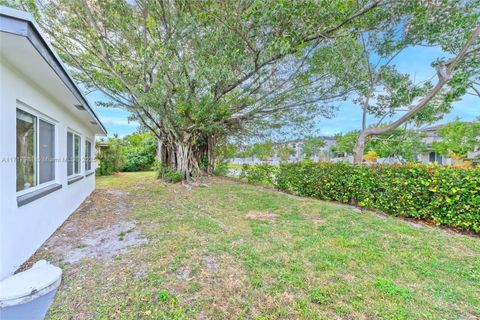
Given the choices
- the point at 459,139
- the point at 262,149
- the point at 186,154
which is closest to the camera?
the point at 186,154

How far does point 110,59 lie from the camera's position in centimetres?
745

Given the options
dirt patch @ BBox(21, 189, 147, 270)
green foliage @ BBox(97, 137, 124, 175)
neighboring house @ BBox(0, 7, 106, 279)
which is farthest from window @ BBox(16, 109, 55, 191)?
green foliage @ BBox(97, 137, 124, 175)

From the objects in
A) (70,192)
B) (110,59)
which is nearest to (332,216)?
(70,192)

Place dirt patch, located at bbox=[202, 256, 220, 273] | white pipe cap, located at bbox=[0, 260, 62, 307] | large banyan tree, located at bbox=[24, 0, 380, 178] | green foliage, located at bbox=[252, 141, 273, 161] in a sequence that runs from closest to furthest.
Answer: white pipe cap, located at bbox=[0, 260, 62, 307]
dirt patch, located at bbox=[202, 256, 220, 273]
large banyan tree, located at bbox=[24, 0, 380, 178]
green foliage, located at bbox=[252, 141, 273, 161]

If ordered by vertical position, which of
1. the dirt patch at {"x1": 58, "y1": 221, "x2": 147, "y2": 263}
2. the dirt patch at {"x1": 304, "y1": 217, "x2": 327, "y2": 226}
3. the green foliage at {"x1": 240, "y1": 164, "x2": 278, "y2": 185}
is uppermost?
the green foliage at {"x1": 240, "y1": 164, "x2": 278, "y2": 185}

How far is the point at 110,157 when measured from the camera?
14.1 m

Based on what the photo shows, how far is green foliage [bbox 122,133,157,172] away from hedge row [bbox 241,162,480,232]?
43.9ft

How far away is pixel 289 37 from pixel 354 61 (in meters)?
3.14

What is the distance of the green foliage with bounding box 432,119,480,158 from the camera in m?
13.8

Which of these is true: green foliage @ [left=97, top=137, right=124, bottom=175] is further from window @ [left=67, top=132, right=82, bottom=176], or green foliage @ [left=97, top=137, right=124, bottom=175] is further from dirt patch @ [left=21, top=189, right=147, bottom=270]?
dirt patch @ [left=21, top=189, right=147, bottom=270]

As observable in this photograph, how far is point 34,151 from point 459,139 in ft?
69.3

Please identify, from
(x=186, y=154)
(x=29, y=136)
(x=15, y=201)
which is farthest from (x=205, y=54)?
(x=186, y=154)

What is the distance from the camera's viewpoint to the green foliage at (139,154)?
55.1ft

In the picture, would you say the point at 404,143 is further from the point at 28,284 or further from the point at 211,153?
the point at 28,284
